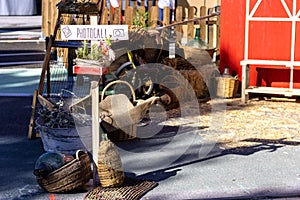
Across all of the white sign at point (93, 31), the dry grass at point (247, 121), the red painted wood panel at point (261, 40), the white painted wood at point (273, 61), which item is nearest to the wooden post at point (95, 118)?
the white sign at point (93, 31)

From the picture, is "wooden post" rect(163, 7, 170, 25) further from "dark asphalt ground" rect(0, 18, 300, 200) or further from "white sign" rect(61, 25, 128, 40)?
"white sign" rect(61, 25, 128, 40)

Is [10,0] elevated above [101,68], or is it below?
above

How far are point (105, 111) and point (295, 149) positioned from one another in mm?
2212

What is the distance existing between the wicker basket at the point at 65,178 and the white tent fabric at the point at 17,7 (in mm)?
30714

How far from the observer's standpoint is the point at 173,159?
23.1 ft

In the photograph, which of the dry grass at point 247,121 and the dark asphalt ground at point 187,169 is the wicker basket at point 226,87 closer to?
the dry grass at point 247,121

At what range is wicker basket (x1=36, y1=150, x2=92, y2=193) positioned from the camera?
5.85 m

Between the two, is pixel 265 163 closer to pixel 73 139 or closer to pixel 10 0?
pixel 73 139

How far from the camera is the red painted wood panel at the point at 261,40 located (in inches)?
412

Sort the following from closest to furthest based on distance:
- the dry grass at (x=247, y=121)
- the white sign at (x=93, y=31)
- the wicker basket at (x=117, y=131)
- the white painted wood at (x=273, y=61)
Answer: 1. the white sign at (x=93, y=31)
2. the wicker basket at (x=117, y=131)
3. the dry grass at (x=247, y=121)
4. the white painted wood at (x=273, y=61)

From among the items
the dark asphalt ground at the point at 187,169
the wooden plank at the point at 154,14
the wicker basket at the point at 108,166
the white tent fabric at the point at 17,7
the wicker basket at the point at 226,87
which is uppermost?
the white tent fabric at the point at 17,7

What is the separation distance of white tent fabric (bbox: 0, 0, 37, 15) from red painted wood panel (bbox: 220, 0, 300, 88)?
2619cm

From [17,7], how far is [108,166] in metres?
31.3

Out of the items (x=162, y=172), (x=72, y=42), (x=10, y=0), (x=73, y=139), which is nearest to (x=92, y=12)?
(x=72, y=42)
